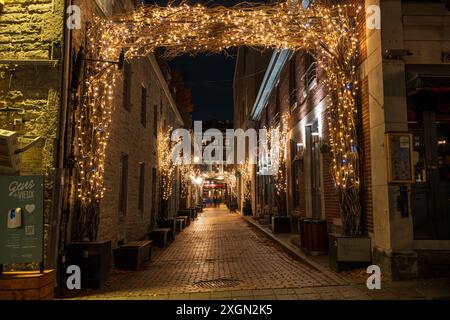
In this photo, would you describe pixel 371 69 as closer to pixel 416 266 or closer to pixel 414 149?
pixel 414 149

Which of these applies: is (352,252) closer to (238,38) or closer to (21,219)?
(238,38)

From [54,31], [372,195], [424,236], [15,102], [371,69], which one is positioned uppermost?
[54,31]

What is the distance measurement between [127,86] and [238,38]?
14.7ft

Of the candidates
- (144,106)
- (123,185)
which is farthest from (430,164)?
(144,106)

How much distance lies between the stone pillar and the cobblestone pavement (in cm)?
77

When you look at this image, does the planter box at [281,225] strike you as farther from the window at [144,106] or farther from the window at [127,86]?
the window at [127,86]

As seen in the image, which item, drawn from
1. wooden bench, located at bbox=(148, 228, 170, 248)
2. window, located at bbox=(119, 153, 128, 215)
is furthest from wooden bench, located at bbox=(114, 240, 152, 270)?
wooden bench, located at bbox=(148, 228, 170, 248)

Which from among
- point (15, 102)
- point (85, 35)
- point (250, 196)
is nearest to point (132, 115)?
point (85, 35)

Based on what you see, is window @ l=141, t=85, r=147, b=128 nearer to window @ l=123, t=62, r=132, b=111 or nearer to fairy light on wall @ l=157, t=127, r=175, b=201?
window @ l=123, t=62, r=132, b=111

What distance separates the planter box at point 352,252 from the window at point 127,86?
7223mm
